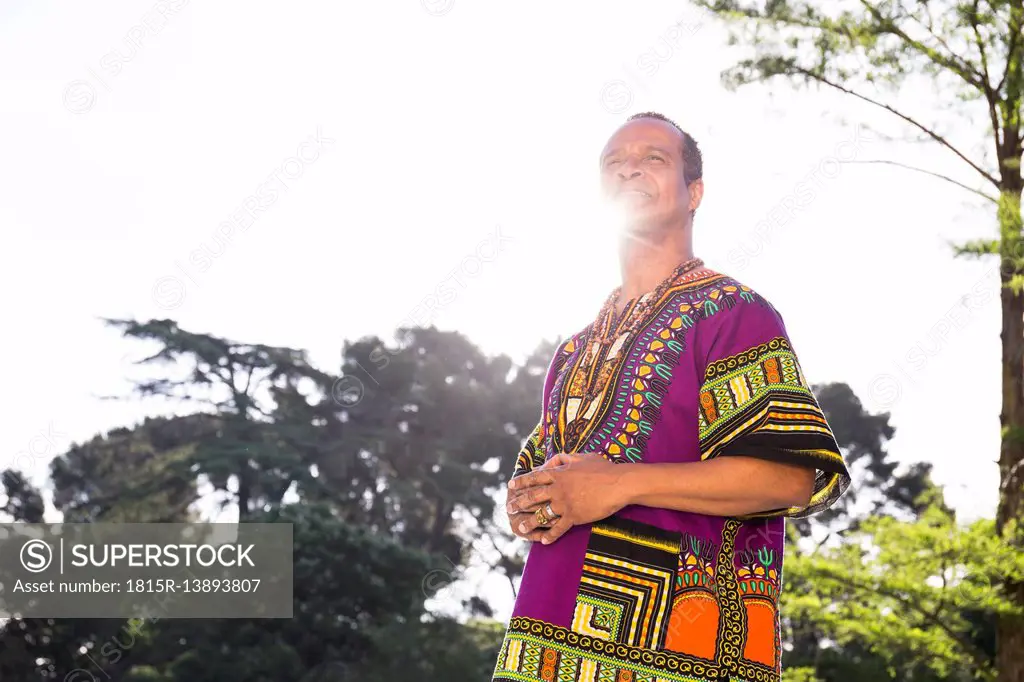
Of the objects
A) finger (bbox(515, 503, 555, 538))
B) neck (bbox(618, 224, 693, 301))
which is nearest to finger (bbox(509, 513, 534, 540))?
finger (bbox(515, 503, 555, 538))

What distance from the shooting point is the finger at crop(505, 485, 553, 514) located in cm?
138

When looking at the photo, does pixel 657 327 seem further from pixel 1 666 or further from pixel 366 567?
pixel 1 666

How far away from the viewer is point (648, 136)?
65.5 inches

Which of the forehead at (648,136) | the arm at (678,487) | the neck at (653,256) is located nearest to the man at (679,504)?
the arm at (678,487)

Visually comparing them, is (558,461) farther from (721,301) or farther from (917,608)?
(917,608)

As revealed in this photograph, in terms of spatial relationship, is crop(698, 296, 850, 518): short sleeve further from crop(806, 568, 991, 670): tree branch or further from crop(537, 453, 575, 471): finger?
crop(806, 568, 991, 670): tree branch

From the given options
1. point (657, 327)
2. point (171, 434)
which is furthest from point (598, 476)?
point (171, 434)

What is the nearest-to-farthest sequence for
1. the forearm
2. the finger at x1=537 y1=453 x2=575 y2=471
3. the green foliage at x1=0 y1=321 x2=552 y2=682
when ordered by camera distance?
the forearm, the finger at x1=537 y1=453 x2=575 y2=471, the green foliage at x1=0 y1=321 x2=552 y2=682

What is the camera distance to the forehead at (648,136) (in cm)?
166

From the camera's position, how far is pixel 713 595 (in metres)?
1.36

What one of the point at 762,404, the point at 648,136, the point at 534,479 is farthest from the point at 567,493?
the point at 648,136

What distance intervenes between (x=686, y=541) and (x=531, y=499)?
0.21 metres

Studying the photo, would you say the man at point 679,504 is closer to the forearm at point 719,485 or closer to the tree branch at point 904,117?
the forearm at point 719,485

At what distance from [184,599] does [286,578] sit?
1.77 meters
